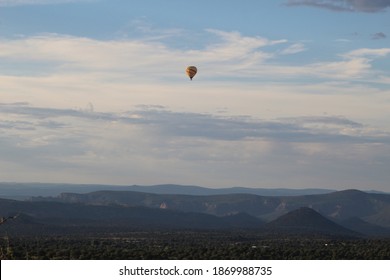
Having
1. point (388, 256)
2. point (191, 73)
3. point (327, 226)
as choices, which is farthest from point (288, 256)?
point (327, 226)

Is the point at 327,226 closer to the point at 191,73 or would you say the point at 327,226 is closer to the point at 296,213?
the point at 296,213

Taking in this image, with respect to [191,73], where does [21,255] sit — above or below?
below

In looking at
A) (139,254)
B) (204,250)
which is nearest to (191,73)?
(204,250)

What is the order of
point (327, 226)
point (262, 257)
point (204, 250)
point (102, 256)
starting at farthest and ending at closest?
point (327, 226), point (204, 250), point (262, 257), point (102, 256)

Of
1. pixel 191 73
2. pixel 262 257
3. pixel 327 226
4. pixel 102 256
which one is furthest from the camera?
pixel 327 226

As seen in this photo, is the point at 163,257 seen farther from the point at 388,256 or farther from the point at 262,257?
the point at 388,256

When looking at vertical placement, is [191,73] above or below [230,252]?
above

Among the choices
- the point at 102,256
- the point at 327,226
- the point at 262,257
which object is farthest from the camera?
the point at 327,226

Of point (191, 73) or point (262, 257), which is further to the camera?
point (191, 73)

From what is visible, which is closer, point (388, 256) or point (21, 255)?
point (21, 255)
